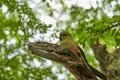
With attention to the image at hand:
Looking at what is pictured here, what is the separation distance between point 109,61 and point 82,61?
1.04ft

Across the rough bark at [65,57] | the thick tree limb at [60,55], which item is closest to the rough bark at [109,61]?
the rough bark at [65,57]

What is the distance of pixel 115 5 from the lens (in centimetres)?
298

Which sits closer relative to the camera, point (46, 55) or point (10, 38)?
point (46, 55)

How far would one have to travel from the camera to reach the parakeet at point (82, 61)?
2.18m

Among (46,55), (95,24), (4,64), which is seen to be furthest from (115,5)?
(4,64)

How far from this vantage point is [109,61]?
2406 millimetres

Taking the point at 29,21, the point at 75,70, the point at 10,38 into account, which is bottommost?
the point at 75,70

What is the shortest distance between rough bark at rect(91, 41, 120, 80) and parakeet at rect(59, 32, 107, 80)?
0.09m

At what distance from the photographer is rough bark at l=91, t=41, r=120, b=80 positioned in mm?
2255

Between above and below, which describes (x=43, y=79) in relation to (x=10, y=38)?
below

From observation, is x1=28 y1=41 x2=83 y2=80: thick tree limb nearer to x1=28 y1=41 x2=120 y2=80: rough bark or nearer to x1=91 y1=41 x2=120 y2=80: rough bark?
x1=28 y1=41 x2=120 y2=80: rough bark

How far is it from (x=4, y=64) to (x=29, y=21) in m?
0.83

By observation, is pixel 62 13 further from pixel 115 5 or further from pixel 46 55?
pixel 46 55

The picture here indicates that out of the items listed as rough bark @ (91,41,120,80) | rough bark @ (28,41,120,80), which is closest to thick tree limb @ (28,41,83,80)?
rough bark @ (28,41,120,80)
